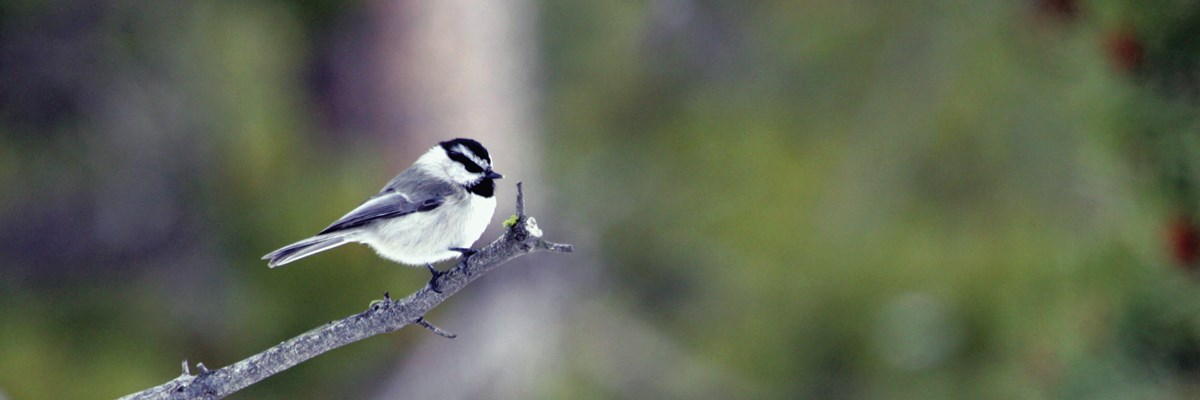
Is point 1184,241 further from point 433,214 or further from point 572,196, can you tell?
point 572,196

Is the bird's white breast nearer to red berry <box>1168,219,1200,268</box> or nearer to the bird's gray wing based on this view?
the bird's gray wing

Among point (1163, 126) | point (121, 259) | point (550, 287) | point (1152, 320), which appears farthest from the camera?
point (550, 287)

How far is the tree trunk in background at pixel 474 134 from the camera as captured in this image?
13.5 feet

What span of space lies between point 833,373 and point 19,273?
10.5 ft

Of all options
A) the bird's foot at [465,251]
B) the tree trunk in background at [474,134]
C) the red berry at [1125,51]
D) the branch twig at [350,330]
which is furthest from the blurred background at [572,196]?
the branch twig at [350,330]

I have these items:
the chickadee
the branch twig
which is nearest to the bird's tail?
the chickadee

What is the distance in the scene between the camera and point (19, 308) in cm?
368

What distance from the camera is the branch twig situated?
1.51m

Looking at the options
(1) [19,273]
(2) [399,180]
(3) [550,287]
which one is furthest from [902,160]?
(1) [19,273]

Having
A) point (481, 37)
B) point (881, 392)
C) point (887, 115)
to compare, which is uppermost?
point (481, 37)

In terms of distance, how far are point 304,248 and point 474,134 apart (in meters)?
1.92

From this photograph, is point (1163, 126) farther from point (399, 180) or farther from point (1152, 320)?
point (399, 180)

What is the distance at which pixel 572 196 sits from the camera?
17.1 feet

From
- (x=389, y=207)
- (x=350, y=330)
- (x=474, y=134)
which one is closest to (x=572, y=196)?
(x=474, y=134)
